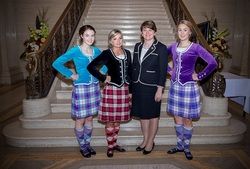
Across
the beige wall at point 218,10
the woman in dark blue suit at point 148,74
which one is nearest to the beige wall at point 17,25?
the beige wall at point 218,10

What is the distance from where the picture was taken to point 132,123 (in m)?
4.13

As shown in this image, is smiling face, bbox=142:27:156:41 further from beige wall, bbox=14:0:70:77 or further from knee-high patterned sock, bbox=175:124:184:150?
beige wall, bbox=14:0:70:77

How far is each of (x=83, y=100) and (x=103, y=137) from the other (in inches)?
36.2

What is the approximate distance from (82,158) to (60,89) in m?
1.94

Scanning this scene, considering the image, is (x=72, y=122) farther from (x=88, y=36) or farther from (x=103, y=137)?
(x=88, y=36)

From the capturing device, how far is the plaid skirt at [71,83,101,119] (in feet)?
10.1

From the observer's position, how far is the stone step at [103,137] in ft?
12.2

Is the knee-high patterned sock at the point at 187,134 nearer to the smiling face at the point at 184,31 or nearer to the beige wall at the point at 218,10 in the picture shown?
the smiling face at the point at 184,31

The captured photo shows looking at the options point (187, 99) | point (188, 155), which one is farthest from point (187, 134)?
point (187, 99)

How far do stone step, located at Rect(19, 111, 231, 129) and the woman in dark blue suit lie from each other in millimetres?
986

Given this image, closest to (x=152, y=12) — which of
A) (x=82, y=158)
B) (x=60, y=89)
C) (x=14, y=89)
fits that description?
(x=60, y=89)

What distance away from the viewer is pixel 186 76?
10.1ft

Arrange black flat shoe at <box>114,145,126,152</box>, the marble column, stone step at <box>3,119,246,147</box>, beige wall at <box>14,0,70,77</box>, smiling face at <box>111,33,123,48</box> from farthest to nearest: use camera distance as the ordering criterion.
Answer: beige wall at <box>14,0,70,77</box> < the marble column < stone step at <box>3,119,246,147</box> < black flat shoe at <box>114,145,126,152</box> < smiling face at <box>111,33,123,48</box>

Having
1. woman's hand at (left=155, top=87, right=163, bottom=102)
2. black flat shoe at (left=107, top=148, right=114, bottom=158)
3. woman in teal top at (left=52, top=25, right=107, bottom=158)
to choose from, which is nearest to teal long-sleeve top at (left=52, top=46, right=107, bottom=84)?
woman in teal top at (left=52, top=25, right=107, bottom=158)
